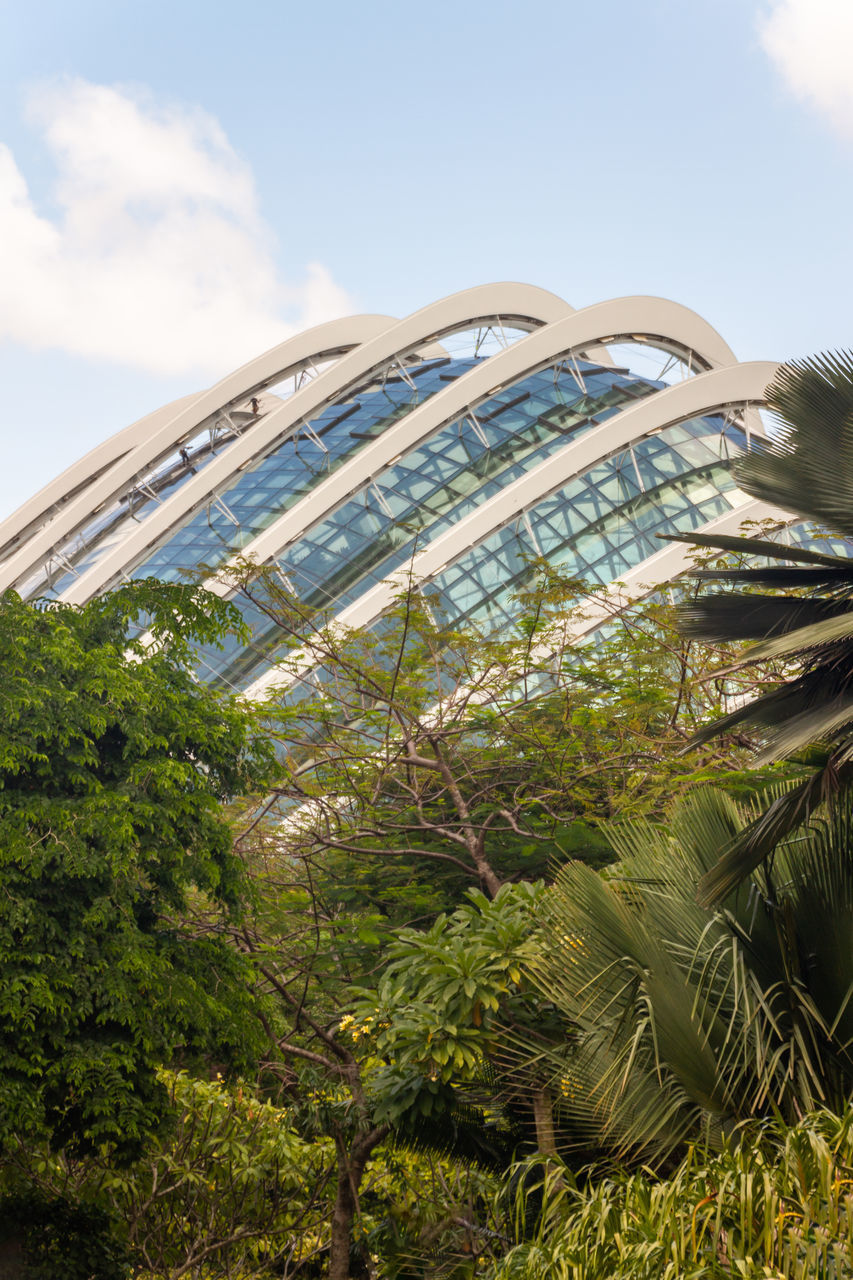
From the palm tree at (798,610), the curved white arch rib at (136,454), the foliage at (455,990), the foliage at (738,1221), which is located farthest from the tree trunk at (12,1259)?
the curved white arch rib at (136,454)

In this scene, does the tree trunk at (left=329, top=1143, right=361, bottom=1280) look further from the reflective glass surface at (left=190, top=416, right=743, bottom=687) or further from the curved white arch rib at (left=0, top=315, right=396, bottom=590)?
the curved white arch rib at (left=0, top=315, right=396, bottom=590)

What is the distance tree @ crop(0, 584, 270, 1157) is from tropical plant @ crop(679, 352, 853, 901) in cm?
586

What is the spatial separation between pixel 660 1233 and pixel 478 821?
945 cm

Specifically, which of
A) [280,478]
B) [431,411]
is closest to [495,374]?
[431,411]

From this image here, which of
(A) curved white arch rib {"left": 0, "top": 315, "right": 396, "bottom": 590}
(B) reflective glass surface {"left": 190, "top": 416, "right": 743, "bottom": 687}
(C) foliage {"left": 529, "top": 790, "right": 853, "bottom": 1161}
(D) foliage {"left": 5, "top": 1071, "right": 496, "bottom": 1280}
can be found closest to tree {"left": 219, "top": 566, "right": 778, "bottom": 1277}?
(D) foliage {"left": 5, "top": 1071, "right": 496, "bottom": 1280}

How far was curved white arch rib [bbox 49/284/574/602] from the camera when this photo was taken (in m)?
29.8

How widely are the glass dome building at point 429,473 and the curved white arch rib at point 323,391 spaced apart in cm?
6

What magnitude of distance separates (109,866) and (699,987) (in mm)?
6021

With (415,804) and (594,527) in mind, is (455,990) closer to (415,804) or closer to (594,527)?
(415,804)

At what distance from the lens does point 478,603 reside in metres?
27.4

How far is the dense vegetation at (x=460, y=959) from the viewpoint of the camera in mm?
6984

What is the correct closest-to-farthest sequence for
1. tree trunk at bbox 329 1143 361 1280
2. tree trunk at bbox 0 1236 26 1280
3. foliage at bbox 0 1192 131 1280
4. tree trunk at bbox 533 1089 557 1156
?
tree trunk at bbox 533 1089 557 1156 → tree trunk at bbox 0 1236 26 1280 → foliage at bbox 0 1192 131 1280 → tree trunk at bbox 329 1143 361 1280

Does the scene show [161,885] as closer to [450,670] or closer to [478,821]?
[478,821]

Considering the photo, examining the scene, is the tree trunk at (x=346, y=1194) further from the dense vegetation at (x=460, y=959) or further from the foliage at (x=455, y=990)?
the foliage at (x=455, y=990)
